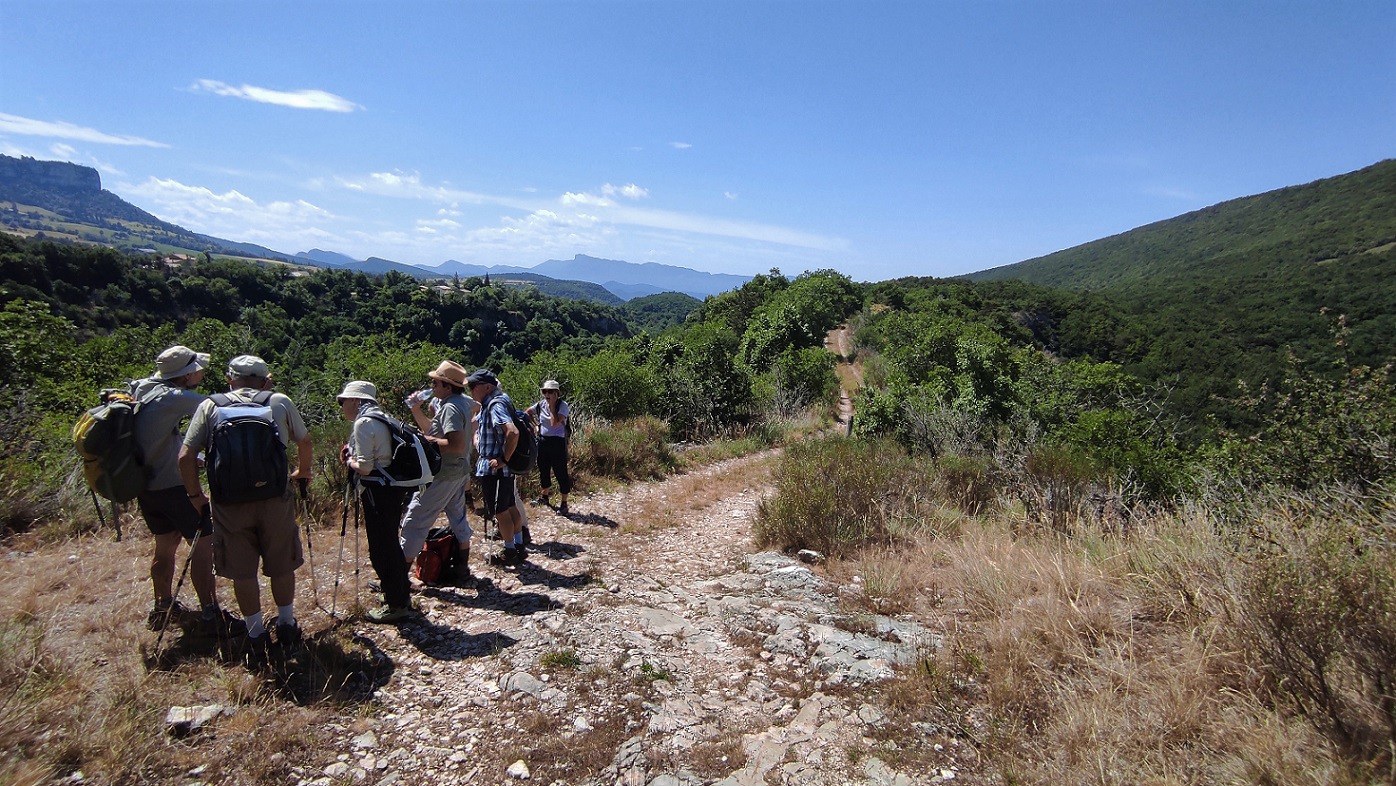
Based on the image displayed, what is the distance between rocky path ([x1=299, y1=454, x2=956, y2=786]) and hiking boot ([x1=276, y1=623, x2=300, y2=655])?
1.39 feet

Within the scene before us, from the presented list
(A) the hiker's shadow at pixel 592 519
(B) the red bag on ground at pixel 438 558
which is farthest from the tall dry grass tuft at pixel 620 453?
(B) the red bag on ground at pixel 438 558

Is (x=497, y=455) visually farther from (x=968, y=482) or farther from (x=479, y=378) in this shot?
(x=968, y=482)

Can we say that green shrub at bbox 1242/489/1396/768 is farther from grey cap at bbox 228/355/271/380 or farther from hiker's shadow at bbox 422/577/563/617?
grey cap at bbox 228/355/271/380

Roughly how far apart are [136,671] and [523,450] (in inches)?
114

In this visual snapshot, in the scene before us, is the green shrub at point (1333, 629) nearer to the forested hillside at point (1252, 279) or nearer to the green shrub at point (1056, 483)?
the green shrub at point (1056, 483)

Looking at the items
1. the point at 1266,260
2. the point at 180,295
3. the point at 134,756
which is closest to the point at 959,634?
the point at 134,756

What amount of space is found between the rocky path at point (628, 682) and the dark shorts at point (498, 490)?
0.61 m

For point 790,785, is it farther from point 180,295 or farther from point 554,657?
point 180,295

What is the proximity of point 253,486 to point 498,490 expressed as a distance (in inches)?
88.9

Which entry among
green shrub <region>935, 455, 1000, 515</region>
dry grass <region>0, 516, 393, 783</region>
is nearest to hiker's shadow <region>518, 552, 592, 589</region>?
dry grass <region>0, 516, 393, 783</region>

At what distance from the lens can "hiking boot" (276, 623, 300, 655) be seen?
3846 millimetres

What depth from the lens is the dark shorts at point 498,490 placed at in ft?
18.2

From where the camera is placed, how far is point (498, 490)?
220 inches

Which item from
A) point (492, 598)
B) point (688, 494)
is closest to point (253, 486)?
point (492, 598)
